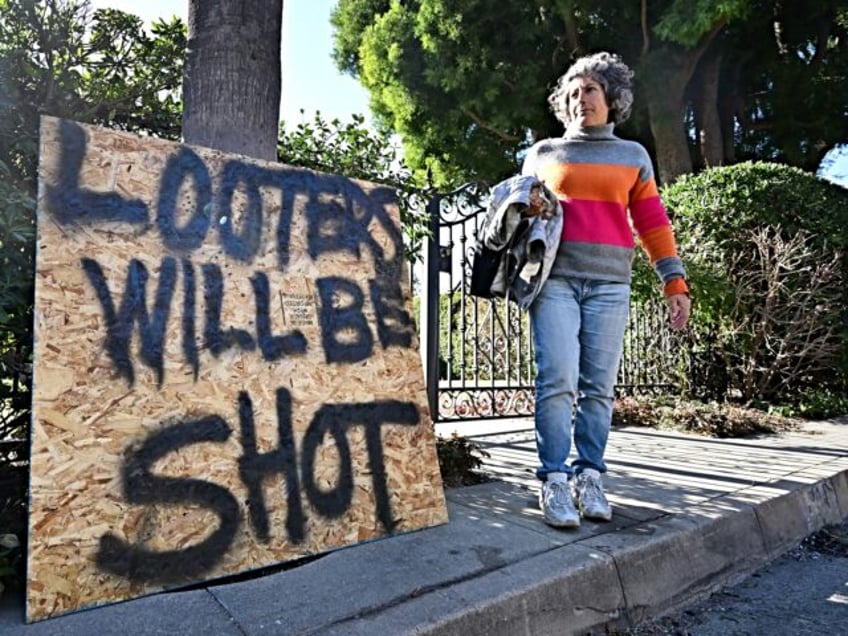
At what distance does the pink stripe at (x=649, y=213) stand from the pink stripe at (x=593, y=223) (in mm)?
208

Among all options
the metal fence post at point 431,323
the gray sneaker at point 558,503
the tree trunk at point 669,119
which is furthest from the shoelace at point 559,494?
the tree trunk at point 669,119

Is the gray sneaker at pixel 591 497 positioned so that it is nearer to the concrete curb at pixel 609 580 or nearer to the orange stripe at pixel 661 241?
the concrete curb at pixel 609 580

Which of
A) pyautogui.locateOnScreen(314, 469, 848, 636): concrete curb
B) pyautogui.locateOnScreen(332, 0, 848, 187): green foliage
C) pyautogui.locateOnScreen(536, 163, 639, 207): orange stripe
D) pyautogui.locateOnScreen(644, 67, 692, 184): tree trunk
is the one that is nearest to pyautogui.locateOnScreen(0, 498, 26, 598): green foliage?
pyautogui.locateOnScreen(314, 469, 848, 636): concrete curb

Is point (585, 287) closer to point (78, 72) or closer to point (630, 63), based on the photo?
point (78, 72)

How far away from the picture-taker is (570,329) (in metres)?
2.33

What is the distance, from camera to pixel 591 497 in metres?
2.35

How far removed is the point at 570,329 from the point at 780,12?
10.9 metres

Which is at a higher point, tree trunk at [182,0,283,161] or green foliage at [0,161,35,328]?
tree trunk at [182,0,283,161]

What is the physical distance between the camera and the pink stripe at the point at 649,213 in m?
2.57

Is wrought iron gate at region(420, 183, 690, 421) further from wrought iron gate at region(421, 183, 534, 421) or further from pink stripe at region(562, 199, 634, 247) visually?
pink stripe at region(562, 199, 634, 247)

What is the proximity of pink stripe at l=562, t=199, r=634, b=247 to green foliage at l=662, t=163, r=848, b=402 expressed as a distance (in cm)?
407

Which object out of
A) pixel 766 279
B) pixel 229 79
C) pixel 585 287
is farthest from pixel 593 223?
pixel 766 279

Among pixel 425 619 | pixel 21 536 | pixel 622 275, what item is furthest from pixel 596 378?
pixel 21 536

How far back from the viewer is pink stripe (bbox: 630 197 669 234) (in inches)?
101
